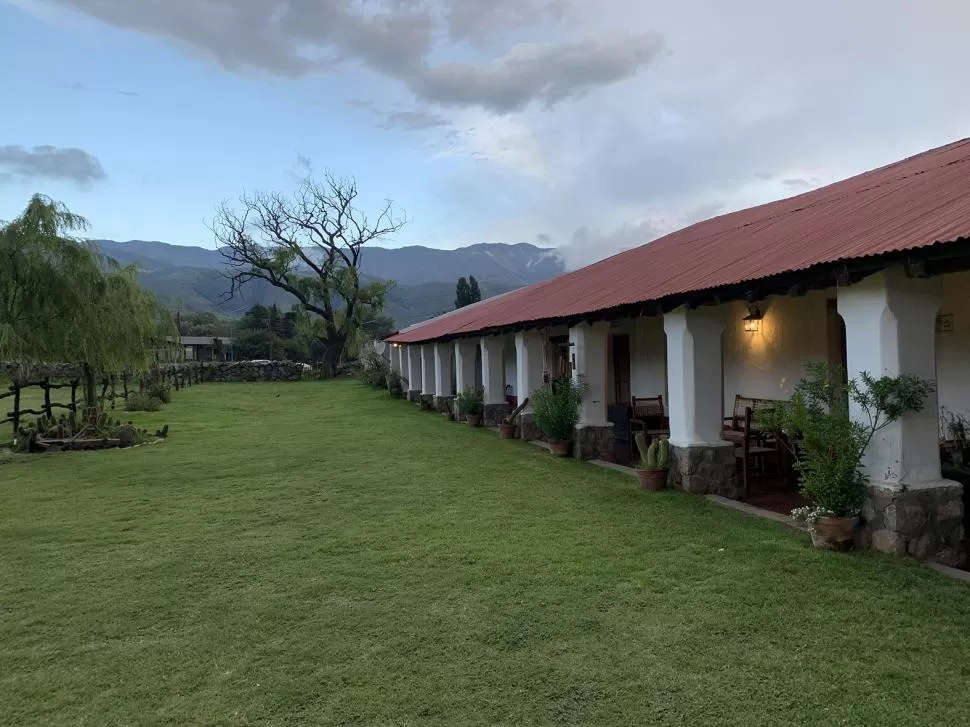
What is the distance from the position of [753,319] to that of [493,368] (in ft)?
19.9

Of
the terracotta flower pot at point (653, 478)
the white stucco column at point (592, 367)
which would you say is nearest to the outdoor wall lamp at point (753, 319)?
the white stucco column at point (592, 367)

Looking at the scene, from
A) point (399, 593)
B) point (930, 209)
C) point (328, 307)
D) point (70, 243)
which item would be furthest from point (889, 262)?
point (328, 307)

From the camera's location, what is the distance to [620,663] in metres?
3.46

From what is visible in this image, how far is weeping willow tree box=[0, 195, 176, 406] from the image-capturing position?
39.3ft

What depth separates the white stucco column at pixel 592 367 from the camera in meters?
9.87

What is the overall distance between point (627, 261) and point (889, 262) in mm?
8189

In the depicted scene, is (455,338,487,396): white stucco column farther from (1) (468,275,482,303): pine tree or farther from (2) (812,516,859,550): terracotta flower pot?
(1) (468,275,482,303): pine tree

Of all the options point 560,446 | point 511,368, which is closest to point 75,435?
point 560,446

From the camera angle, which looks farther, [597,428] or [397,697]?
[597,428]

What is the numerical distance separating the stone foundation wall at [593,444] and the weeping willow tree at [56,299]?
31.5 ft

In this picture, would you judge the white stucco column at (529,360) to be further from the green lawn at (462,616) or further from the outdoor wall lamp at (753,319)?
the green lawn at (462,616)

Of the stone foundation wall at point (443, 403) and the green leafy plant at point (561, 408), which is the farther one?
the stone foundation wall at point (443, 403)

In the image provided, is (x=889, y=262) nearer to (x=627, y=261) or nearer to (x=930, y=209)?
(x=930, y=209)

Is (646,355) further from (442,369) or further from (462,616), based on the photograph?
(462,616)
